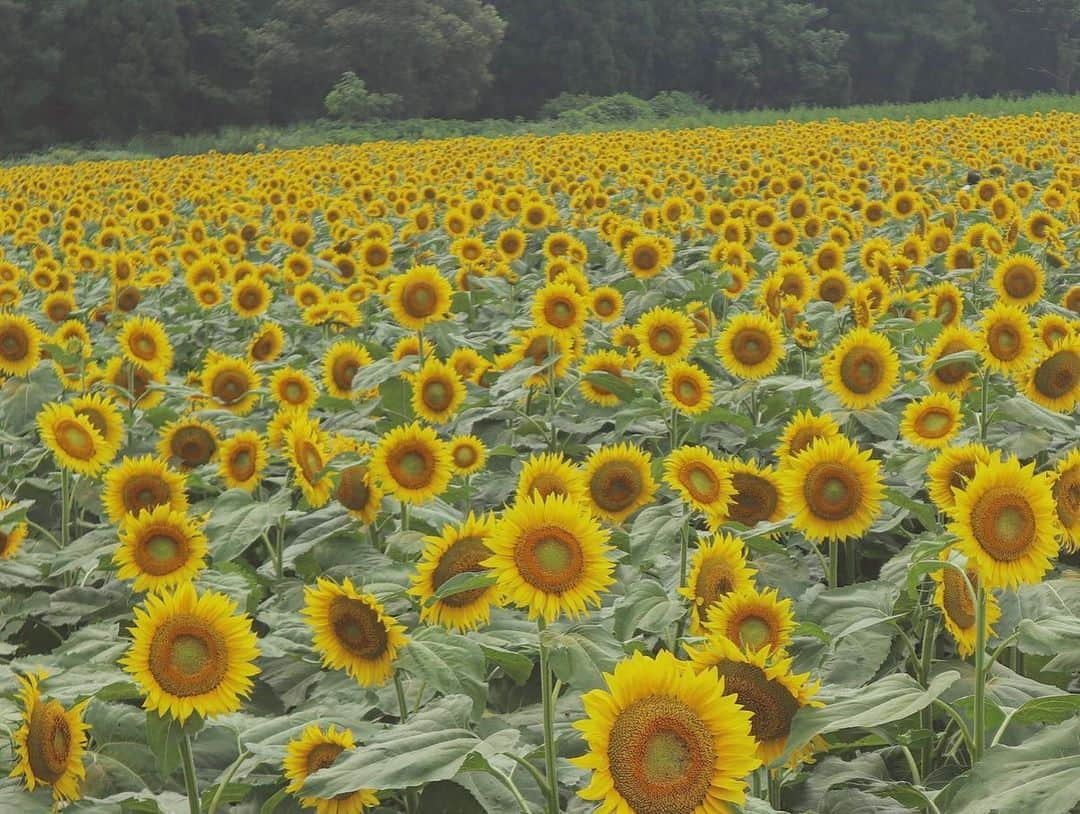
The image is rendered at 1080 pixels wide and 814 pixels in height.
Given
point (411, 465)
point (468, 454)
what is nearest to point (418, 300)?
point (468, 454)

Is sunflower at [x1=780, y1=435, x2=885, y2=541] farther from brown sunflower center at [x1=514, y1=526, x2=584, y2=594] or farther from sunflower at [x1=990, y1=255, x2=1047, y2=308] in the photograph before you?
sunflower at [x1=990, y1=255, x2=1047, y2=308]

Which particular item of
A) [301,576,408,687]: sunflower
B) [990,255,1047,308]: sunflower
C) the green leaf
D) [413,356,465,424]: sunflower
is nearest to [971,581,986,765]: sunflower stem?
the green leaf

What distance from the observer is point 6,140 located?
141ft

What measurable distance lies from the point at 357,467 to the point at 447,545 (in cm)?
70

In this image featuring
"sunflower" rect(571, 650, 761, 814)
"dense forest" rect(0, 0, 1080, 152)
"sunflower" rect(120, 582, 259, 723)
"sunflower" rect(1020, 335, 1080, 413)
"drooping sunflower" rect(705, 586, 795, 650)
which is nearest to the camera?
"sunflower" rect(571, 650, 761, 814)

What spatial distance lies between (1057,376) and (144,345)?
3288 millimetres

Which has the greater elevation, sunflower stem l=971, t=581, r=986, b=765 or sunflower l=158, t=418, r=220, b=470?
sunflower stem l=971, t=581, r=986, b=765

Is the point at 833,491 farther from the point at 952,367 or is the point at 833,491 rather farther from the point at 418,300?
the point at 418,300

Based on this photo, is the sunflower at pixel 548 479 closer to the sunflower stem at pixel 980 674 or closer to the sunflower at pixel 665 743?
the sunflower stem at pixel 980 674

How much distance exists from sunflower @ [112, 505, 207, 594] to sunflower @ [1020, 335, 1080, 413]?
89.5 inches

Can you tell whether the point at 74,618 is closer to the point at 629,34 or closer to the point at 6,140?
the point at 6,140

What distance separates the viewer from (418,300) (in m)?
4.51

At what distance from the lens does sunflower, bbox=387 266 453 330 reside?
14.8ft

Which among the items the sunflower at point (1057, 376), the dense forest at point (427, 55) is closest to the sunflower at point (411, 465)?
the sunflower at point (1057, 376)
